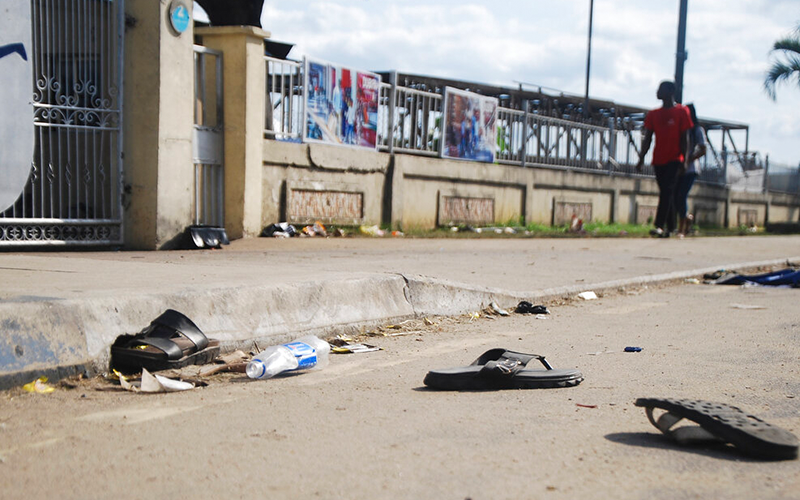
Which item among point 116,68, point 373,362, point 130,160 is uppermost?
point 116,68

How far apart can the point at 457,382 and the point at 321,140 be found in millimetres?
8515

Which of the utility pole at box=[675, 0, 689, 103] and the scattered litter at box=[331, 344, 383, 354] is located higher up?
the utility pole at box=[675, 0, 689, 103]

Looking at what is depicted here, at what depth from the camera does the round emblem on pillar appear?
8031 mm

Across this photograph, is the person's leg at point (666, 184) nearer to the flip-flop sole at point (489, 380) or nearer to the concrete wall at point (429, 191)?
the concrete wall at point (429, 191)

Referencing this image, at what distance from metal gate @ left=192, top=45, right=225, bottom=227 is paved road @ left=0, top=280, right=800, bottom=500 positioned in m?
5.65

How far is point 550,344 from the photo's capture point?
4719 mm

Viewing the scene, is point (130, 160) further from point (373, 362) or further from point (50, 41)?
point (373, 362)

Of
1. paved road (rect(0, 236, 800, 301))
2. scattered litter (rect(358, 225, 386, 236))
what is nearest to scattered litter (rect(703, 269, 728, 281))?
paved road (rect(0, 236, 800, 301))

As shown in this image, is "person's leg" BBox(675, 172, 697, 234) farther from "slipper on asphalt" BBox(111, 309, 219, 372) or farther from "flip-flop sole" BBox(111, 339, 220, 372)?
"flip-flop sole" BBox(111, 339, 220, 372)

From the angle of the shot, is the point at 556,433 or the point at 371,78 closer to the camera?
the point at 556,433

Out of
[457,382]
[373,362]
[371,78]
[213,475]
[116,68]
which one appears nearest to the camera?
[213,475]

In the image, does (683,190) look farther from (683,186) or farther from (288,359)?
(288,359)

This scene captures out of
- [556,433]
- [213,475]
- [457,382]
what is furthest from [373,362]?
[213,475]

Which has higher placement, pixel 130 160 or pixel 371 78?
pixel 371 78
